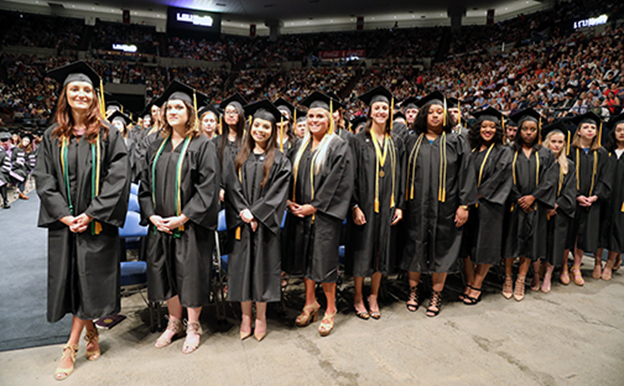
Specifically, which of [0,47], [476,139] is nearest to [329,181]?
[476,139]

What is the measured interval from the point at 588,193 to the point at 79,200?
522 centimetres

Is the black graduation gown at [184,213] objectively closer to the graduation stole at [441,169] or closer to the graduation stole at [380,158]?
the graduation stole at [380,158]

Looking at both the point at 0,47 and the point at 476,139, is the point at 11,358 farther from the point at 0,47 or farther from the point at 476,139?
the point at 0,47

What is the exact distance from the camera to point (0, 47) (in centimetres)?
2183

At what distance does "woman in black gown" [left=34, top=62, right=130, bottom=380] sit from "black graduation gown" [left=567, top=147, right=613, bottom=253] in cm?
476

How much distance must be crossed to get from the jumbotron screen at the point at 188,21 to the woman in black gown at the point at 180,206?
22.6 m

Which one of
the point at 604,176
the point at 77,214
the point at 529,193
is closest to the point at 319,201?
the point at 77,214

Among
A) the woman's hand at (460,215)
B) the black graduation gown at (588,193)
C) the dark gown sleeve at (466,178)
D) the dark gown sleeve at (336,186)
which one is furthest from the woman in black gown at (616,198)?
the dark gown sleeve at (336,186)

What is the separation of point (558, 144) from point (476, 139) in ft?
3.23

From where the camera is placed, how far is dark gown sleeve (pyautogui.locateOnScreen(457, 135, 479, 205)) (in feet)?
11.4

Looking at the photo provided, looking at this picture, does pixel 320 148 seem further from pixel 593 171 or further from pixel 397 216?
pixel 593 171

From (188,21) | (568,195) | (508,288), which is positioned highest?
(188,21)

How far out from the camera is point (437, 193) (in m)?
3.46

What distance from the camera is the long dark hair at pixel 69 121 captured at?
8.20ft
